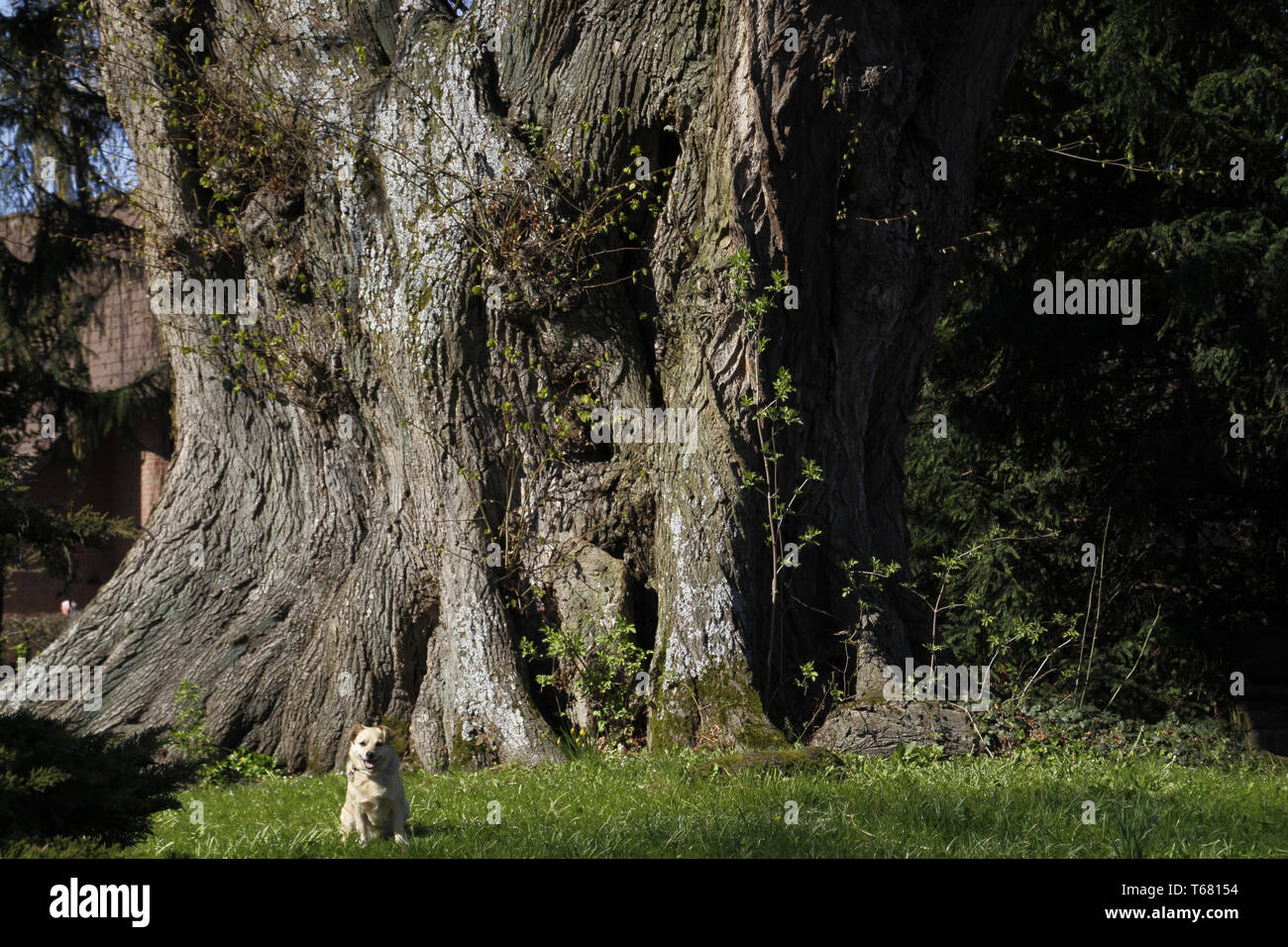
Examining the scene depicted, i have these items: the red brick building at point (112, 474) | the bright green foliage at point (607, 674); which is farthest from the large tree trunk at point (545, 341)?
the red brick building at point (112, 474)

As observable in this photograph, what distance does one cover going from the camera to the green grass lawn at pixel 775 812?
4.62 m

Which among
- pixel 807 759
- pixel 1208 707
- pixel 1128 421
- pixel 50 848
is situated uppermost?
pixel 1128 421

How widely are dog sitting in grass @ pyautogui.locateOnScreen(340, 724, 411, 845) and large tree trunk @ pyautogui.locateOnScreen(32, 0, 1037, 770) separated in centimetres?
245

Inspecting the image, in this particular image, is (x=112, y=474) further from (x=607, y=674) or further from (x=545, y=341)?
(x=607, y=674)

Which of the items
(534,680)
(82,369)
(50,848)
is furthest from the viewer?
(82,369)

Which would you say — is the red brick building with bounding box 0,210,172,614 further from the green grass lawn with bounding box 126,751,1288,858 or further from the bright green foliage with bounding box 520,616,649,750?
the green grass lawn with bounding box 126,751,1288,858

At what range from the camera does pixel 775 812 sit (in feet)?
17.2

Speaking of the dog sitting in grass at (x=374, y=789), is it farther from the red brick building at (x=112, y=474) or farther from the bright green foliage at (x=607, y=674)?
the red brick building at (x=112, y=474)

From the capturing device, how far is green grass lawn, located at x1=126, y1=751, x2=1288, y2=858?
4.62m

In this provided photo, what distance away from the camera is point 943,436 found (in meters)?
12.8

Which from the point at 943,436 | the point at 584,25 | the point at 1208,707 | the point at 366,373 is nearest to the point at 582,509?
the point at 366,373

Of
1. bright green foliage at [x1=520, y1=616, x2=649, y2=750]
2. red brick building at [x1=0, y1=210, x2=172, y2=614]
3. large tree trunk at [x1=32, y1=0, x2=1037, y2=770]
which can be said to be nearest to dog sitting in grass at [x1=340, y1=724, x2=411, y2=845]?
large tree trunk at [x1=32, y1=0, x2=1037, y2=770]

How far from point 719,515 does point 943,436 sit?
630cm
